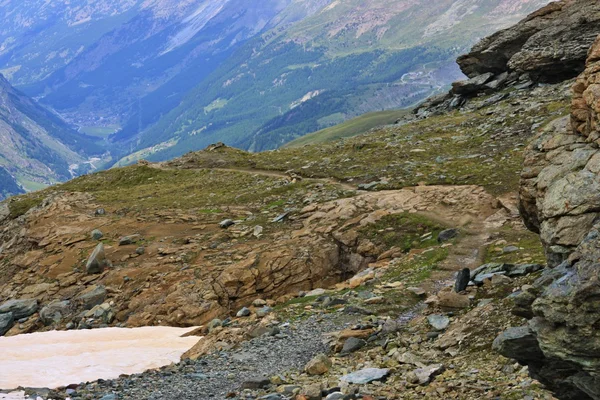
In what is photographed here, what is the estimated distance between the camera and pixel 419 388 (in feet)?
57.7

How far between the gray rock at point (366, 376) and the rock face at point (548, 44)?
197 ft

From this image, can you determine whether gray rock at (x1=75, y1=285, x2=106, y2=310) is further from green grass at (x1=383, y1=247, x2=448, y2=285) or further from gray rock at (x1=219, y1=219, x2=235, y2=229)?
green grass at (x1=383, y1=247, x2=448, y2=285)

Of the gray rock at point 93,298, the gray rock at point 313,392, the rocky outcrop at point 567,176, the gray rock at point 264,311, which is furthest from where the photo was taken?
the gray rock at point 93,298

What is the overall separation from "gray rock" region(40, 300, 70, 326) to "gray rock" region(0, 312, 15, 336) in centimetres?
245

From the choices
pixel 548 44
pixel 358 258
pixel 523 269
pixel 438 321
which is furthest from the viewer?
pixel 548 44

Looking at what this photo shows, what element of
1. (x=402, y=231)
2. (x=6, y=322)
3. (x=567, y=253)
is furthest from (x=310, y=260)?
(x=567, y=253)

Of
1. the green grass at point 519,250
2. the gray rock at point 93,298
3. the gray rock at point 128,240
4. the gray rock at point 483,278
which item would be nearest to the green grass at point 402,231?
the green grass at point 519,250

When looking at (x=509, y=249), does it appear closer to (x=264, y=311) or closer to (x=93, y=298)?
(x=264, y=311)

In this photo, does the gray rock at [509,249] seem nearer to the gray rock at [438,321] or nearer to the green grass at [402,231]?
the green grass at [402,231]

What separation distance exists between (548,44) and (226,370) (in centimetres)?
6563

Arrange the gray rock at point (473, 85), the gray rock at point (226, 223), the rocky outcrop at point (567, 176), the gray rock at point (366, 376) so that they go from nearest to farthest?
the rocky outcrop at point (567, 176)
the gray rock at point (366, 376)
the gray rock at point (226, 223)
the gray rock at point (473, 85)

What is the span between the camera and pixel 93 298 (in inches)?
1735

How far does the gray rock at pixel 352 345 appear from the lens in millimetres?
23641

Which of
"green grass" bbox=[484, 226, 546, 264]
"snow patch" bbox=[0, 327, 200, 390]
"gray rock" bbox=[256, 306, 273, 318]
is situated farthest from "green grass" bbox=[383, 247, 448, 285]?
"snow patch" bbox=[0, 327, 200, 390]
